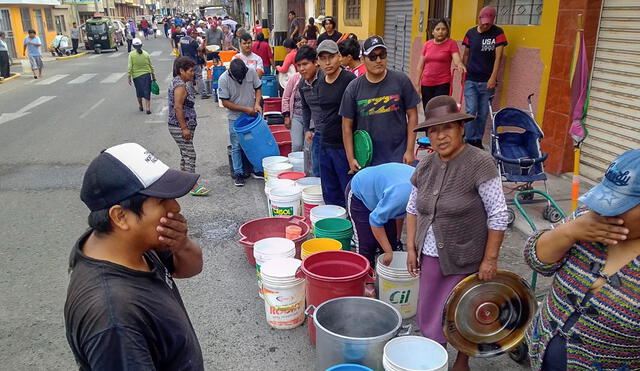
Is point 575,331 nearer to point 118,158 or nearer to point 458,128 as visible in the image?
point 458,128

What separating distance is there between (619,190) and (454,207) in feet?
3.65

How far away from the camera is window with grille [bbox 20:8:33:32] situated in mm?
30272

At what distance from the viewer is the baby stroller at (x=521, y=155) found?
17.3 ft

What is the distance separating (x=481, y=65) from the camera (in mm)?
7445

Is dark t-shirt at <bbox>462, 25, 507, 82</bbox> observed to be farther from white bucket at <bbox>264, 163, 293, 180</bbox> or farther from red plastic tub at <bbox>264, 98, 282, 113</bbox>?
red plastic tub at <bbox>264, 98, 282, 113</bbox>

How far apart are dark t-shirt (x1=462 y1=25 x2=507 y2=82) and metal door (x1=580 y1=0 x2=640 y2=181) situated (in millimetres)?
1440

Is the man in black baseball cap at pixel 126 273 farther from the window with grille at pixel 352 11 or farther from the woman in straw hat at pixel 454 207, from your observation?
the window with grille at pixel 352 11

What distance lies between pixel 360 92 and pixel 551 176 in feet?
11.4

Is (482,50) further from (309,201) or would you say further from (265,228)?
(265,228)

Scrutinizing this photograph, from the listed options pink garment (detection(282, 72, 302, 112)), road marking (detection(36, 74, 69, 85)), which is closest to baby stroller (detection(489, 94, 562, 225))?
pink garment (detection(282, 72, 302, 112))

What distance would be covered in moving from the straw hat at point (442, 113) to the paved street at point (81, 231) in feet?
5.82

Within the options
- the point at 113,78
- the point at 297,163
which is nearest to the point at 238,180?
the point at 297,163

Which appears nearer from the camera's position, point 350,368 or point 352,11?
point 350,368

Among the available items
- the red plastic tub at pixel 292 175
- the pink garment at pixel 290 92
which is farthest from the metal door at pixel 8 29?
the red plastic tub at pixel 292 175
